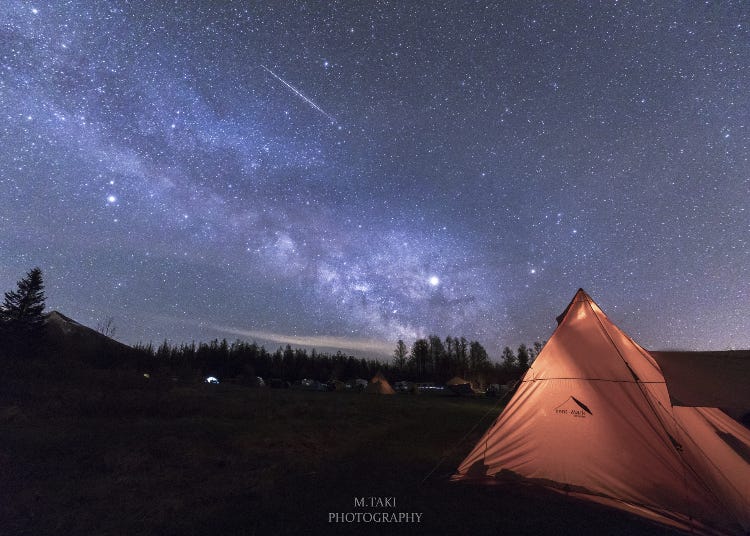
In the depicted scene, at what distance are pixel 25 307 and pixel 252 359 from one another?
59754 mm

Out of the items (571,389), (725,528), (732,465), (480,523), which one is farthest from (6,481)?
(732,465)

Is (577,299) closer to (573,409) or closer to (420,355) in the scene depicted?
(573,409)

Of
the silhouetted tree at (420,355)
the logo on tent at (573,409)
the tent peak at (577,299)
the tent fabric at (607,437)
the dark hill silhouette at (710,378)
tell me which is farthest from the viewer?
the silhouetted tree at (420,355)

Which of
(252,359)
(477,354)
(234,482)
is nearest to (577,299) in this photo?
(234,482)

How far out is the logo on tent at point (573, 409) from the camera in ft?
24.6

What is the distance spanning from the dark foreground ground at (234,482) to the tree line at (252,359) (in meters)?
33.9

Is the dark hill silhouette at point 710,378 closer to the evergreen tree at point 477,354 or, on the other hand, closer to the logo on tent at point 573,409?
the logo on tent at point 573,409

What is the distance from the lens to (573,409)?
766cm

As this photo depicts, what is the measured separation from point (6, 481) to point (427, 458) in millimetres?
9412

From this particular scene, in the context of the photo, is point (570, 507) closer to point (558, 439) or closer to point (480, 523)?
point (558, 439)

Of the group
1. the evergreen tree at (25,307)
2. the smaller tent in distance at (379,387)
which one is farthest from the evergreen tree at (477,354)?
the evergreen tree at (25,307)

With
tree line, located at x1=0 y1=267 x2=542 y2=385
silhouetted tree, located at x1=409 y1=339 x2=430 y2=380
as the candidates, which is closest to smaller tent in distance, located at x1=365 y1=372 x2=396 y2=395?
tree line, located at x1=0 y1=267 x2=542 y2=385

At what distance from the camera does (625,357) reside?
24.8 feet

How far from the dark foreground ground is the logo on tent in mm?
1468
